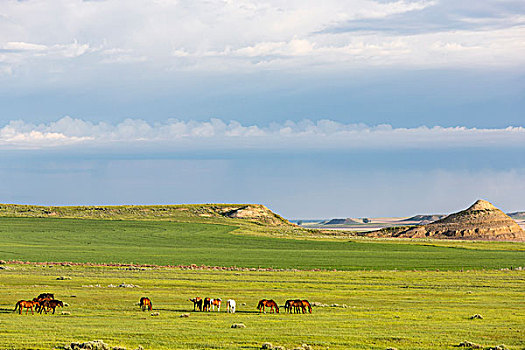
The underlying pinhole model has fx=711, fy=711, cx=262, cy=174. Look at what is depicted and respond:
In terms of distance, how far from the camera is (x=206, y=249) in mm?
114688

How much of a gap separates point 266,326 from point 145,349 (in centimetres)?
857

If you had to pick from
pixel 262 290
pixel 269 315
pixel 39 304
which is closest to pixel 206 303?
pixel 269 315

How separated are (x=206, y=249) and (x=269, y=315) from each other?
76.0 m

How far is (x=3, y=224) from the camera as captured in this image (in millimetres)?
148250

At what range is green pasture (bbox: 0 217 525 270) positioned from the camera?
91.2m

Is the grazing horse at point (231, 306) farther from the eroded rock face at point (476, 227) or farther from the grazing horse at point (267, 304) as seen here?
the eroded rock face at point (476, 227)

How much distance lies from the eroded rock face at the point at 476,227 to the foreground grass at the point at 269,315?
9353 centimetres

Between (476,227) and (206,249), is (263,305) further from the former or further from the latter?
(476,227)

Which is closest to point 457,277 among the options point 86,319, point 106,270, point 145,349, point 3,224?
point 106,270

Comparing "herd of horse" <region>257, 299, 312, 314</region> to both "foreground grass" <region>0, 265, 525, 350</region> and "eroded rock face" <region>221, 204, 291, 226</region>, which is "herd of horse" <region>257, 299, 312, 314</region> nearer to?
"foreground grass" <region>0, 265, 525, 350</region>

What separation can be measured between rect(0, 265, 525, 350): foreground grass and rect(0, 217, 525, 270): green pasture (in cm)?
1939

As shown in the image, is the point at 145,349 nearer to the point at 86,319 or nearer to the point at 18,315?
the point at 86,319

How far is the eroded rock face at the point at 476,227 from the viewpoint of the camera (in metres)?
161

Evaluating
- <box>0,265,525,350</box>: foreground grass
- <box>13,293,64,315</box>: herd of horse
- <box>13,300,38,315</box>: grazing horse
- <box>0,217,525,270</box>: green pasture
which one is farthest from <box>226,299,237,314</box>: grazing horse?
<box>0,217,525,270</box>: green pasture
